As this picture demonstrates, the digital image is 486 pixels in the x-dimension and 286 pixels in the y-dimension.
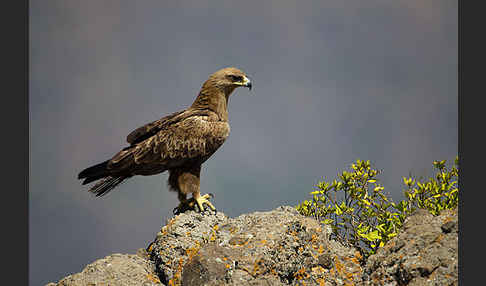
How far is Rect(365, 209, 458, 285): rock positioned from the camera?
4.32 metres

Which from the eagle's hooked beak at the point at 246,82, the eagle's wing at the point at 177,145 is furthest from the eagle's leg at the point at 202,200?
the eagle's hooked beak at the point at 246,82

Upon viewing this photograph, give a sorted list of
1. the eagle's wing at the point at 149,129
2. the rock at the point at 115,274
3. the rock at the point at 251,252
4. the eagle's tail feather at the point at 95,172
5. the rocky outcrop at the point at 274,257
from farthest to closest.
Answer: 1. the eagle's wing at the point at 149,129
2. the eagle's tail feather at the point at 95,172
3. the rock at the point at 115,274
4. the rock at the point at 251,252
5. the rocky outcrop at the point at 274,257

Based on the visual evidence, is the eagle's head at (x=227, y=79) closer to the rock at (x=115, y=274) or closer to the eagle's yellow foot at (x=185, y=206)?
the eagle's yellow foot at (x=185, y=206)

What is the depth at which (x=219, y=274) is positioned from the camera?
4.58 m

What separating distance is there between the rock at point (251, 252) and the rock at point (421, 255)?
0.49m

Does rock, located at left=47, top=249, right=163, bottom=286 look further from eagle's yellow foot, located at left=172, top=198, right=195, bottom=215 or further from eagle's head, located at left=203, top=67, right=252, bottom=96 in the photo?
eagle's head, located at left=203, top=67, right=252, bottom=96

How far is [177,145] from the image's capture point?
5805 millimetres

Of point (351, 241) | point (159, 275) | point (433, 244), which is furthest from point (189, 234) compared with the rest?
point (433, 244)

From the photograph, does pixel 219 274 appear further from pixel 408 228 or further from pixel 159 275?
pixel 408 228

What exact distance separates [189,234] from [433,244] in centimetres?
282

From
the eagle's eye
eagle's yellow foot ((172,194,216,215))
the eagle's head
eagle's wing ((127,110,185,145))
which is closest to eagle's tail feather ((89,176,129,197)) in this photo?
eagle's wing ((127,110,185,145))

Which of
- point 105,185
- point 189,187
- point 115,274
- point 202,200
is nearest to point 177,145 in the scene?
point 189,187

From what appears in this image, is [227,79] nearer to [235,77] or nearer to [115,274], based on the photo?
[235,77]

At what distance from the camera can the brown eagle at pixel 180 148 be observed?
19.1ft
